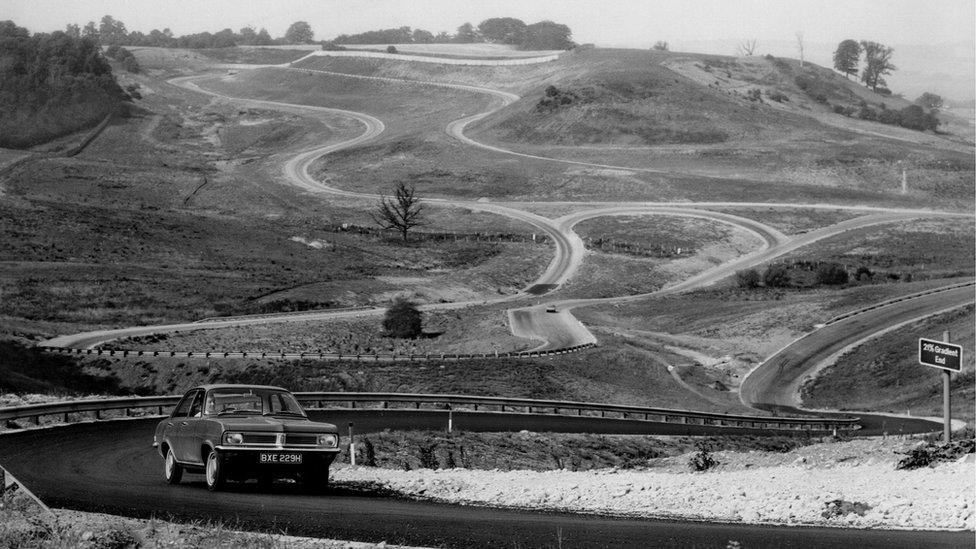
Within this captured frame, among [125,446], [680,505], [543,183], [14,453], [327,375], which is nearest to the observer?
[680,505]

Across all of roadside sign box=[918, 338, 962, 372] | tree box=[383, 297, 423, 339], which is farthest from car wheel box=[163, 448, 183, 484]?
tree box=[383, 297, 423, 339]

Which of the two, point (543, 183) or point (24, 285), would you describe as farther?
point (543, 183)

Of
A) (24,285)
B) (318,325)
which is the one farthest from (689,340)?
(24,285)

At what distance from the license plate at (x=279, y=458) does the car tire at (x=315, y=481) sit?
1.83 feet

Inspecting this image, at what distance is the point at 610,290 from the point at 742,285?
1289cm

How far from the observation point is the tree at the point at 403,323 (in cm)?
8188

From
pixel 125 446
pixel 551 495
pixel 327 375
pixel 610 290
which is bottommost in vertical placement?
pixel 610 290

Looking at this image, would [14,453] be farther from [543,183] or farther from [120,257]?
[543,183]

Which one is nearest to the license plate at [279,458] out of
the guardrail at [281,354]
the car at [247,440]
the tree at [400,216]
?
the car at [247,440]

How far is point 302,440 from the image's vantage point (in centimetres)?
2005

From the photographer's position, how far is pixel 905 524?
16641mm

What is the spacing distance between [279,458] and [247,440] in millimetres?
638

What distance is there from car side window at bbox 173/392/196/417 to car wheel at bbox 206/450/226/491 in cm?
217

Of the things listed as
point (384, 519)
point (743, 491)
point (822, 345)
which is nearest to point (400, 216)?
point (822, 345)
